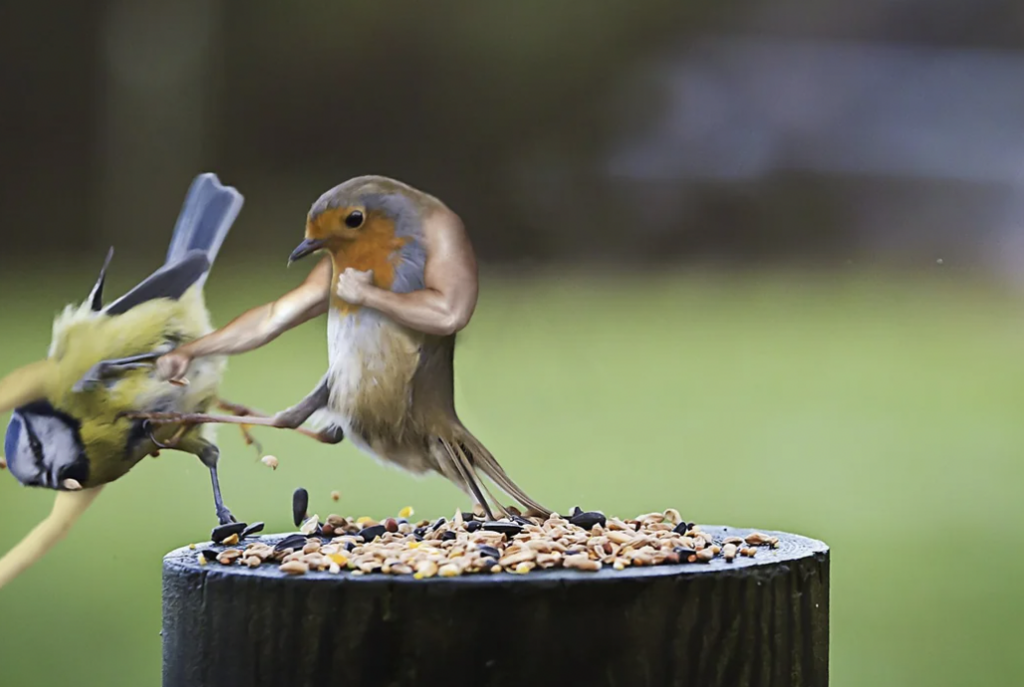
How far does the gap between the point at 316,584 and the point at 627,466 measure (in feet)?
2.77

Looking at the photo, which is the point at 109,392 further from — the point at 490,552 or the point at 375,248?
the point at 490,552

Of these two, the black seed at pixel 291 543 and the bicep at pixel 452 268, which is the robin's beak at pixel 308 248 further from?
the black seed at pixel 291 543

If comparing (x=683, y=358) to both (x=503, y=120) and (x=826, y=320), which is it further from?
(x=503, y=120)

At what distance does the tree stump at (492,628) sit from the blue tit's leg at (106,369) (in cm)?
38

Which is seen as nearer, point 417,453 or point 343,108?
point 417,453

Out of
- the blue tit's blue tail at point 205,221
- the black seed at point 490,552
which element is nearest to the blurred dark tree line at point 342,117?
the blue tit's blue tail at point 205,221

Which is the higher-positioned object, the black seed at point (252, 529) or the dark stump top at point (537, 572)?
the dark stump top at point (537, 572)

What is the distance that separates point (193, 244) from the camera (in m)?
1.38

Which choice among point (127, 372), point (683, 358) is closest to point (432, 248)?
point (127, 372)

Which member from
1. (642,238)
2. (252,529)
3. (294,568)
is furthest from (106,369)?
(642,238)

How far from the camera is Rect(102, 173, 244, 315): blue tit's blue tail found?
4.35 feet

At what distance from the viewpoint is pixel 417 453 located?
4.08 ft

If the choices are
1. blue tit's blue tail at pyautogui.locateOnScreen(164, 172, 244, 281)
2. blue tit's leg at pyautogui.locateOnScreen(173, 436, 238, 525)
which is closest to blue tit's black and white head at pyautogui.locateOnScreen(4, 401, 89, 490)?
blue tit's leg at pyautogui.locateOnScreen(173, 436, 238, 525)

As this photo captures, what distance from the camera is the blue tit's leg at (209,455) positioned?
1.31 metres
